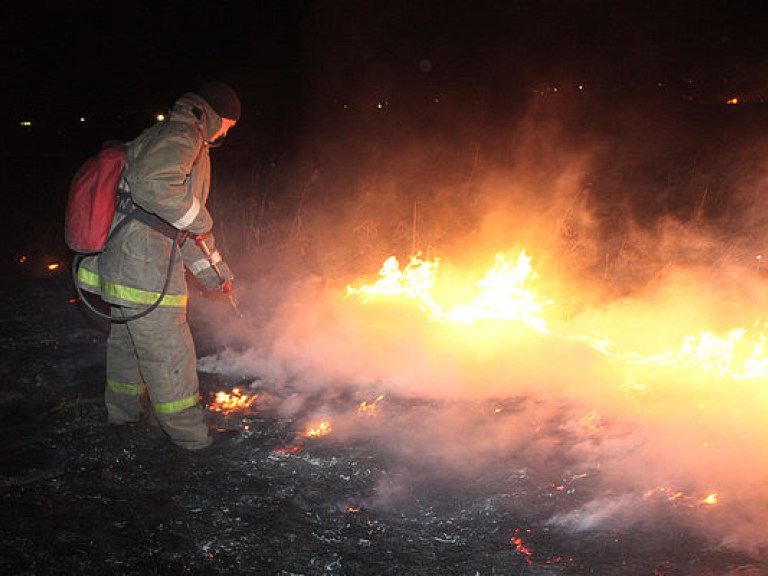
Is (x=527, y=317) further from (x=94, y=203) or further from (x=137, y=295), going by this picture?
(x=94, y=203)

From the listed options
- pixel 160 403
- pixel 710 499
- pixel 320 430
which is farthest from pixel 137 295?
pixel 710 499

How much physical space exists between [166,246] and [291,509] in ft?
6.15

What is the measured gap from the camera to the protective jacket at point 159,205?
10.4 feet

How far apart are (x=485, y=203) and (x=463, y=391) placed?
730cm

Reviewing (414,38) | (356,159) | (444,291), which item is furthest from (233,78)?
(444,291)

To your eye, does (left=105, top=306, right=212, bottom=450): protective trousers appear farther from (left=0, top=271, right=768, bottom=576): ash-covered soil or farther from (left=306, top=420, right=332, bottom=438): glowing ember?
(left=306, top=420, right=332, bottom=438): glowing ember

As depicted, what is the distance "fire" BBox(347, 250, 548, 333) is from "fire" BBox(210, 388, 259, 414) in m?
1.93

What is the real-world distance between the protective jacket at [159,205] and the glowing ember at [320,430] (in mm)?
1278

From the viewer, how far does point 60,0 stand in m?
20.9

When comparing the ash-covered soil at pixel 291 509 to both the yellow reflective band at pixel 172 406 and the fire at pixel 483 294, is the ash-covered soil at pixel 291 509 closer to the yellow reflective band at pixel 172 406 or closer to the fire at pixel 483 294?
→ the yellow reflective band at pixel 172 406

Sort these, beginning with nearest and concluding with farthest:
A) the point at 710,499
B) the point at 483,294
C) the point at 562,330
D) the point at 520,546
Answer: the point at 520,546
the point at 710,499
the point at 562,330
the point at 483,294

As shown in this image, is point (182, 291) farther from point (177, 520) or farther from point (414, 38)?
point (414, 38)

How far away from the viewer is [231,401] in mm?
4262

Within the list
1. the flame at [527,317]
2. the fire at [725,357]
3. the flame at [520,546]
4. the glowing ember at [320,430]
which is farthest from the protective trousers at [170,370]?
the fire at [725,357]
